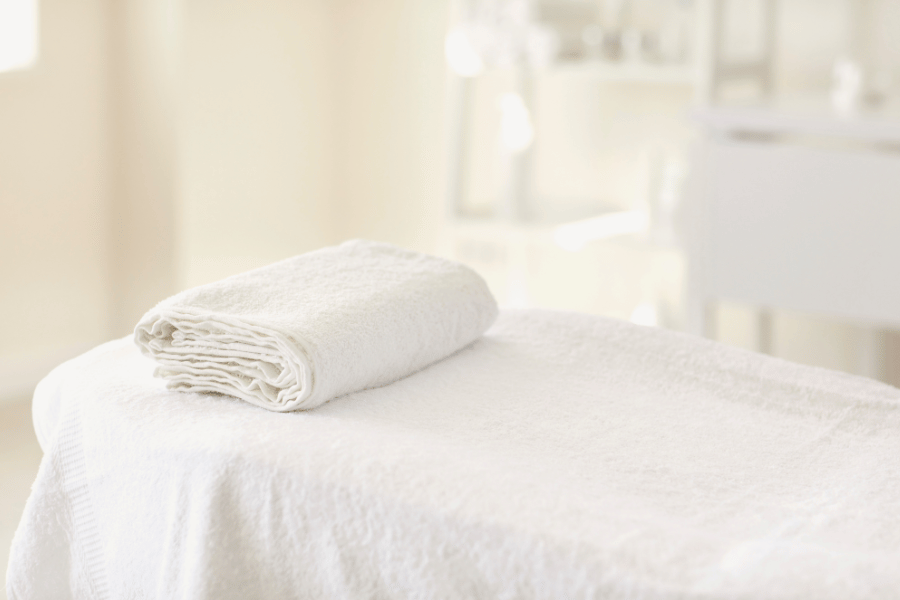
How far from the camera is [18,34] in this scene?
2.58m

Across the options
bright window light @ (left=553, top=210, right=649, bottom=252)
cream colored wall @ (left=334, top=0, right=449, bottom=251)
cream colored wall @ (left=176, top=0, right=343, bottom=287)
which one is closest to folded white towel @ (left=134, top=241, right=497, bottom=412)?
bright window light @ (left=553, top=210, right=649, bottom=252)

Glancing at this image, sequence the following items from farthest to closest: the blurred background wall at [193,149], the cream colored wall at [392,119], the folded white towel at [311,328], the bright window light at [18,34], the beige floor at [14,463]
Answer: the cream colored wall at [392,119], the blurred background wall at [193,149], the bright window light at [18,34], the beige floor at [14,463], the folded white towel at [311,328]

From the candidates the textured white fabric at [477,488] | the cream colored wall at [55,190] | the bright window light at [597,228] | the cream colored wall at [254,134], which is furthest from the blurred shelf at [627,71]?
the textured white fabric at [477,488]

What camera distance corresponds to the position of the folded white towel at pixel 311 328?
0.99 meters

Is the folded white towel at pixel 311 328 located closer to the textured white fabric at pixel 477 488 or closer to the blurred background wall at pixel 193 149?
the textured white fabric at pixel 477 488

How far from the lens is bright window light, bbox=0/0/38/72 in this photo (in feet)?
8.35

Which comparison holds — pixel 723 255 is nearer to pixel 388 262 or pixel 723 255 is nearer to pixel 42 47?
pixel 388 262

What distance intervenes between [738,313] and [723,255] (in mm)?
488

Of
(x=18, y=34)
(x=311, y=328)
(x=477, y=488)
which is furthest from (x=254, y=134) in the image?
(x=477, y=488)

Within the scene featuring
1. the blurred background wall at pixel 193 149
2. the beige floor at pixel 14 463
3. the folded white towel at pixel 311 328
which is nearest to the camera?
the folded white towel at pixel 311 328

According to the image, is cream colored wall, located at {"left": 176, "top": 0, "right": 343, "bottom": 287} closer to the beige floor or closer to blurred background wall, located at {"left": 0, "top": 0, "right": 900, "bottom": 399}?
blurred background wall, located at {"left": 0, "top": 0, "right": 900, "bottom": 399}

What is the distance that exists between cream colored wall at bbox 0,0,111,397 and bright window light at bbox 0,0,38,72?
0.02m

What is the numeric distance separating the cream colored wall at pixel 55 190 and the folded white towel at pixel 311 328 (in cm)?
167

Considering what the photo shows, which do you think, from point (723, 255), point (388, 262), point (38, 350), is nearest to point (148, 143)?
point (38, 350)
